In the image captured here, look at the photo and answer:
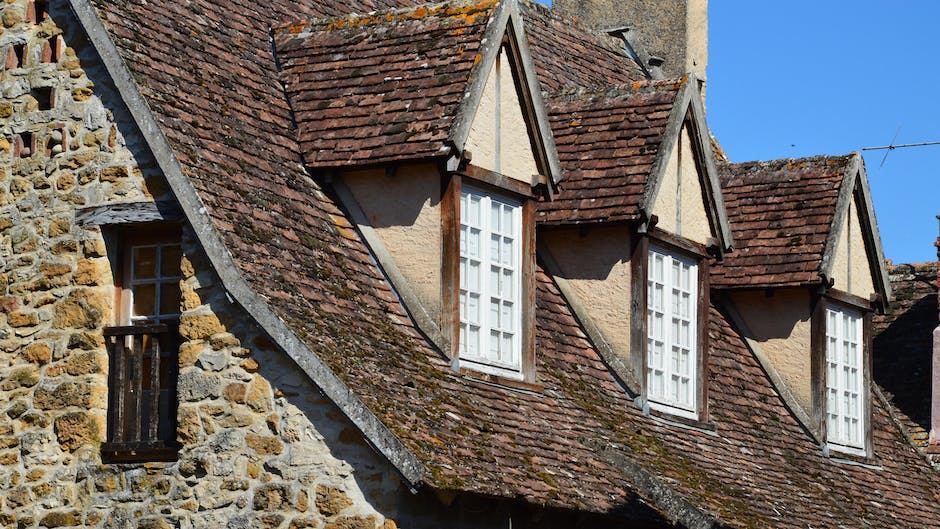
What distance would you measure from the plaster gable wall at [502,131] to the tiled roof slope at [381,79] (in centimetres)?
37

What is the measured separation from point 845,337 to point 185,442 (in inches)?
379

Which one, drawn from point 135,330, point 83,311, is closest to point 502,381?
point 135,330

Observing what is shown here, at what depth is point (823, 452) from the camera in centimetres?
2011

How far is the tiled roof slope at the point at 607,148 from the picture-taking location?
17.5 meters

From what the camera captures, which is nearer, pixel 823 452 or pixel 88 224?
pixel 88 224

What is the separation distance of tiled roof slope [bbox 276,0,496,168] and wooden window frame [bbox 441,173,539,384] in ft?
1.63

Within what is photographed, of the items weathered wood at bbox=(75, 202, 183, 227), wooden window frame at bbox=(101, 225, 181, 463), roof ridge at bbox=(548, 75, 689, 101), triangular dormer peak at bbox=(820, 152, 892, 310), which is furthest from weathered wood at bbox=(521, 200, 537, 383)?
triangular dormer peak at bbox=(820, 152, 892, 310)

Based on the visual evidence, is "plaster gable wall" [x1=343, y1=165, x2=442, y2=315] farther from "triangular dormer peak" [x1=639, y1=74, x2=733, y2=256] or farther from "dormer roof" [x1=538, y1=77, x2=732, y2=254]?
"triangular dormer peak" [x1=639, y1=74, x2=733, y2=256]

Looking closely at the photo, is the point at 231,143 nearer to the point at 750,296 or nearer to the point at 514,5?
the point at 514,5

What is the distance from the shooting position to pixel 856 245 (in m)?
21.1

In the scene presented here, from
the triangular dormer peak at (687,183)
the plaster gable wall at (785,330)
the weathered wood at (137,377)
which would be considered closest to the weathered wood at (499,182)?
the triangular dormer peak at (687,183)

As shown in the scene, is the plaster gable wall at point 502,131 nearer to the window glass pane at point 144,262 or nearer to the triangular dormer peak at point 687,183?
the triangular dormer peak at point 687,183

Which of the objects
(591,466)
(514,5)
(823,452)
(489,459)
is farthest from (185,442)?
(823,452)

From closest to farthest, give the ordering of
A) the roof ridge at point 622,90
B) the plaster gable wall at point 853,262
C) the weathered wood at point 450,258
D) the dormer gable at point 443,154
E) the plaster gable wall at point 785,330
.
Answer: the weathered wood at point 450,258 < the dormer gable at point 443,154 < the roof ridge at point 622,90 < the plaster gable wall at point 785,330 < the plaster gable wall at point 853,262
